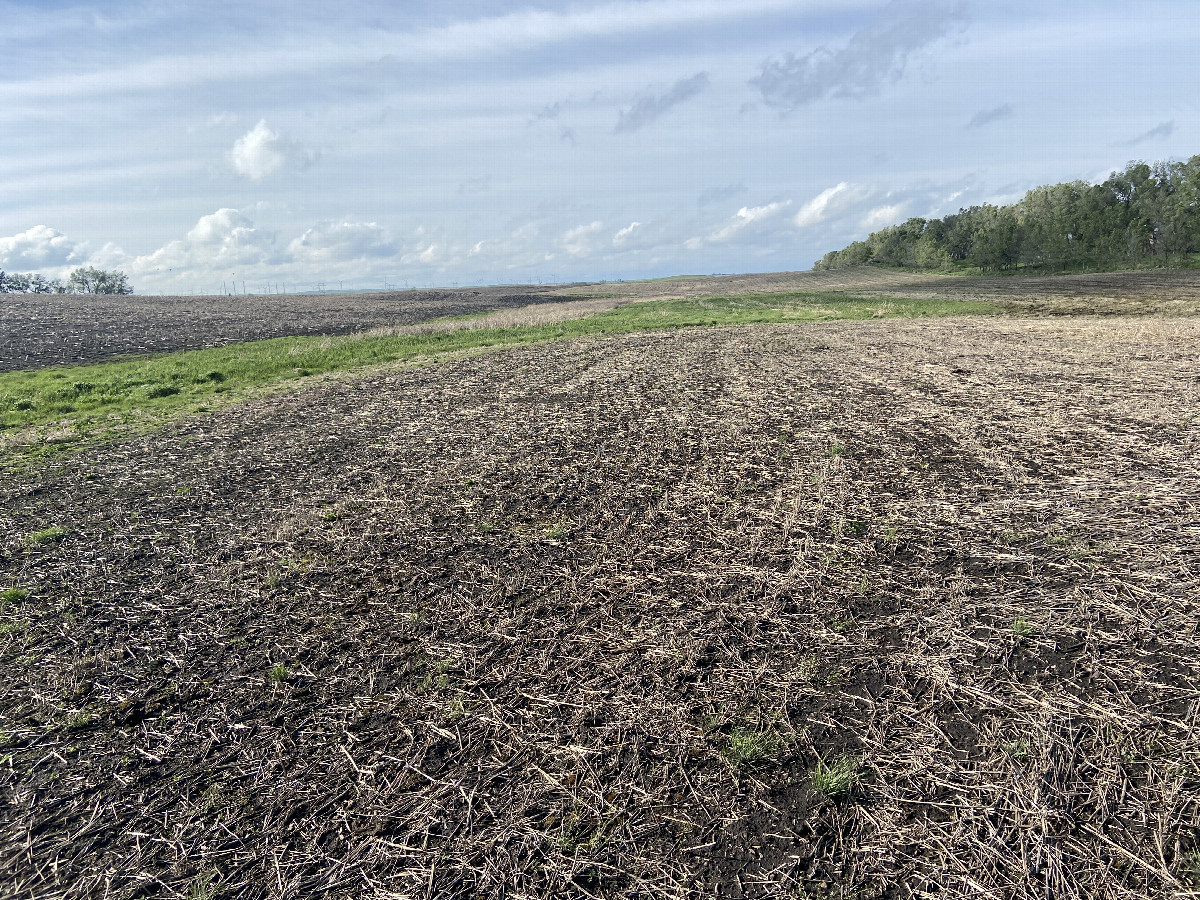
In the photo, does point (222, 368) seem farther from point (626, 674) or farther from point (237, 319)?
point (237, 319)

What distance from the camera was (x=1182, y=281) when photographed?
188 ft

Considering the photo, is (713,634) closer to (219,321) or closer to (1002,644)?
(1002,644)

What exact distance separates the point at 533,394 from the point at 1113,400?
15.6 metres

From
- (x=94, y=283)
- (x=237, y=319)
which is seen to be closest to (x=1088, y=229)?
(x=237, y=319)

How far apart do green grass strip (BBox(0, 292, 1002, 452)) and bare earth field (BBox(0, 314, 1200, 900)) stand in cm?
848

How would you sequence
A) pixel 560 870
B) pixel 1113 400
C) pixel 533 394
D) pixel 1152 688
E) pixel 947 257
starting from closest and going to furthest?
pixel 560 870
pixel 1152 688
pixel 1113 400
pixel 533 394
pixel 947 257

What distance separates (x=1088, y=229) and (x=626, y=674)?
122m

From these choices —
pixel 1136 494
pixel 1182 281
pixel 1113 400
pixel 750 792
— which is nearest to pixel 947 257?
pixel 1182 281

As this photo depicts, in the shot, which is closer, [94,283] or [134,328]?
[134,328]

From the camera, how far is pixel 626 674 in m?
6.23

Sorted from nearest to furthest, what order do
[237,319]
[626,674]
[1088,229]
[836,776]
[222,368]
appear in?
1. [836,776]
2. [626,674]
3. [222,368]
4. [237,319]
5. [1088,229]

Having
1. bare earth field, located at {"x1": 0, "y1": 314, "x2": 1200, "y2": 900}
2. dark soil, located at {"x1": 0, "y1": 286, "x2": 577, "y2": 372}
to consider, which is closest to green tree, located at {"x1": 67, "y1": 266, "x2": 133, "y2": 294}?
dark soil, located at {"x1": 0, "y1": 286, "x2": 577, "y2": 372}

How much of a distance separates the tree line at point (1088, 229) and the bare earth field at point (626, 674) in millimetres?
109006

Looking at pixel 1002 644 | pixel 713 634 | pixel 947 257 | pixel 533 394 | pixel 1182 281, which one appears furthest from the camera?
pixel 947 257
